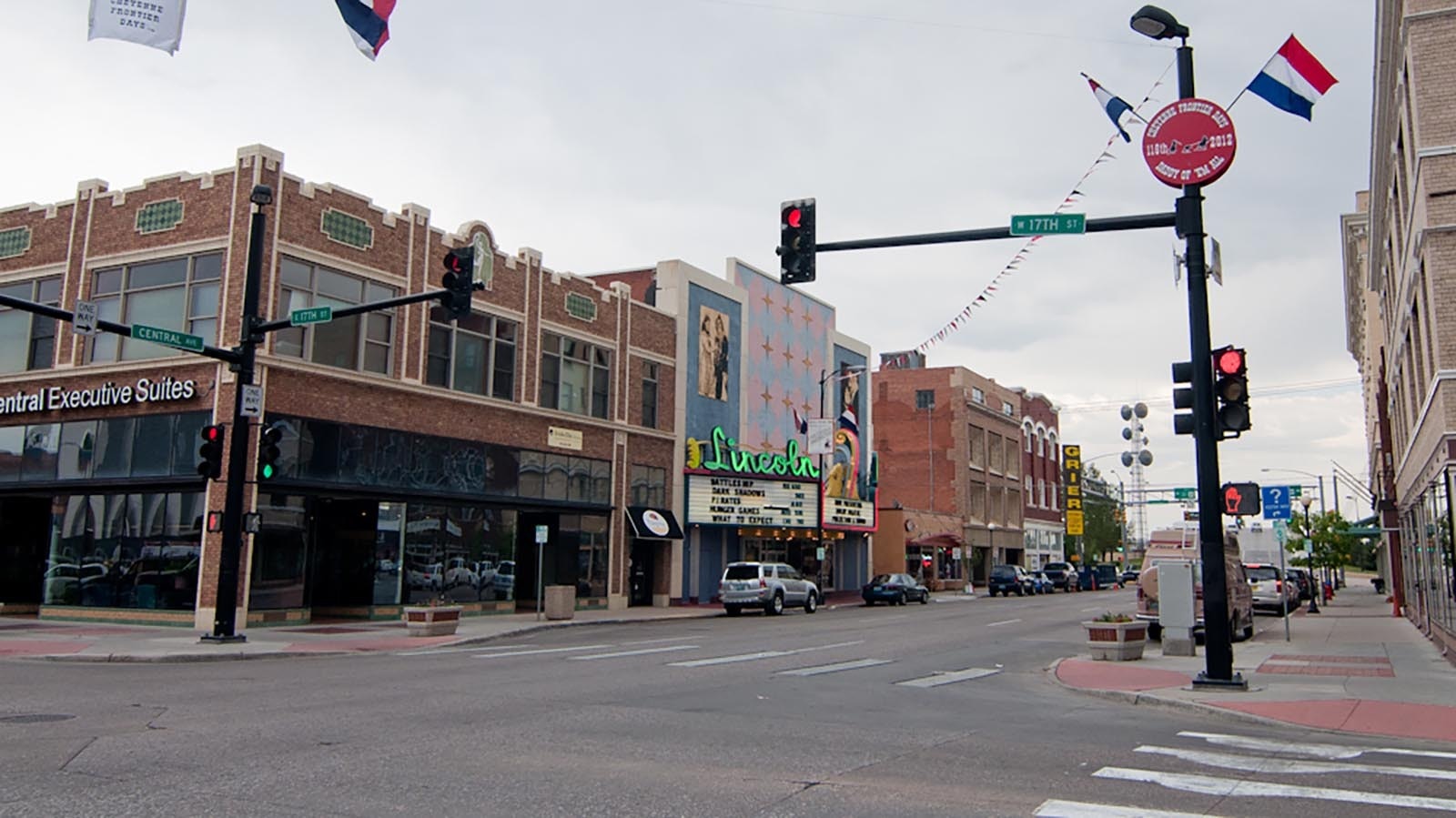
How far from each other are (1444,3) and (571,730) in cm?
1756

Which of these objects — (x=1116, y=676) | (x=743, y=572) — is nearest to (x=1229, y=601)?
(x=1116, y=676)

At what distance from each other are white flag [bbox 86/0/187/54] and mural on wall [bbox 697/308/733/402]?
27.6m

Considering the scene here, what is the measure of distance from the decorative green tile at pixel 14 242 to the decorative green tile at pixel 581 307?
1431 cm

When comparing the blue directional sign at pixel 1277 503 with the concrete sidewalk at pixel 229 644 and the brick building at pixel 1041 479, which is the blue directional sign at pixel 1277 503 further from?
the brick building at pixel 1041 479

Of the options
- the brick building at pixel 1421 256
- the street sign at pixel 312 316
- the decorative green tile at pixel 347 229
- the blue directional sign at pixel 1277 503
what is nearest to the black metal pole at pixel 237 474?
the street sign at pixel 312 316

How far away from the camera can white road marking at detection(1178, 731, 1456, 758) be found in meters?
9.60

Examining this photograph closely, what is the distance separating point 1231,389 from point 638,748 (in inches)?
350

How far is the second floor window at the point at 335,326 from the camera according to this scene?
26016mm

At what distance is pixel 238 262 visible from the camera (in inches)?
995

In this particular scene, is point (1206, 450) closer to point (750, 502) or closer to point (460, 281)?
point (460, 281)

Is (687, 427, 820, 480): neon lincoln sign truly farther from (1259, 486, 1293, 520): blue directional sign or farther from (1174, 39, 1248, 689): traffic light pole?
(1174, 39, 1248, 689): traffic light pole

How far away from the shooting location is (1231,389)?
45.7 feet

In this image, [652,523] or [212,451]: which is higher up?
[212,451]

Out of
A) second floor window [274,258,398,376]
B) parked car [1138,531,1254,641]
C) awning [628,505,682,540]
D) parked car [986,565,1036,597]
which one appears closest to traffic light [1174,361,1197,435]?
parked car [1138,531,1254,641]
